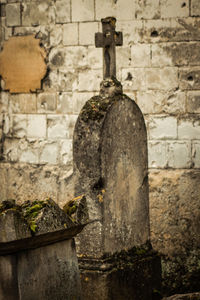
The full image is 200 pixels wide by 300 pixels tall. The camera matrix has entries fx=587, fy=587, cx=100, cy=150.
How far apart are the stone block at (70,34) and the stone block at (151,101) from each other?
3.18ft

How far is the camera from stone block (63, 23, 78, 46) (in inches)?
260

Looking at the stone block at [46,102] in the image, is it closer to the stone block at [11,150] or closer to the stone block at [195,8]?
the stone block at [11,150]

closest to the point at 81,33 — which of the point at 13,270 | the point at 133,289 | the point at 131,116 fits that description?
the point at 131,116

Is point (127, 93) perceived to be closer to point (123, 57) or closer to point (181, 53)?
point (123, 57)

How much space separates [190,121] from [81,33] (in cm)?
159

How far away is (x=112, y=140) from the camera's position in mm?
4426

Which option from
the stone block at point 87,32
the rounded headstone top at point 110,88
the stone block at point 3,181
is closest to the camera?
the rounded headstone top at point 110,88

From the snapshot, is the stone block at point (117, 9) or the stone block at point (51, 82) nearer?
the stone block at point (117, 9)

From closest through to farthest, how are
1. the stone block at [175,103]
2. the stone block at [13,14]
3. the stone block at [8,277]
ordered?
the stone block at [8,277] → the stone block at [175,103] → the stone block at [13,14]

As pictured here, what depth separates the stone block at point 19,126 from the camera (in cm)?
689

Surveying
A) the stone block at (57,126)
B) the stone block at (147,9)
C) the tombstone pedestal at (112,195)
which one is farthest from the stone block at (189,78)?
the tombstone pedestal at (112,195)

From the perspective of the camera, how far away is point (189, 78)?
6207 millimetres

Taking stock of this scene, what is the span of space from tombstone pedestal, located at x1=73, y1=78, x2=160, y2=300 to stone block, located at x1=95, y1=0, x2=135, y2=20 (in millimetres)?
1981

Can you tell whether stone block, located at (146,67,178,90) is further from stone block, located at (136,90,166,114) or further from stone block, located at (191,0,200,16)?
stone block, located at (191,0,200,16)
